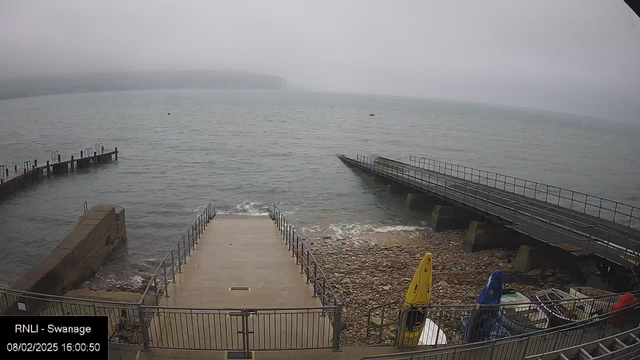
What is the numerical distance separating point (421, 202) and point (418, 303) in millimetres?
22956

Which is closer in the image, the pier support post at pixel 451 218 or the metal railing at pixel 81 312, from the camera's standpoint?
the metal railing at pixel 81 312

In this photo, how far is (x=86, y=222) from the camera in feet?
63.6

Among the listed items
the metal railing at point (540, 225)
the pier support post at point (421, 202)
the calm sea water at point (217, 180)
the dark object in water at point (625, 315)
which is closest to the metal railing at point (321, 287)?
the dark object in water at point (625, 315)

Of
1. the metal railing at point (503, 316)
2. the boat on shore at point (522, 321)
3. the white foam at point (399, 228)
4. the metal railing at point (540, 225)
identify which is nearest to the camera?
the metal railing at point (503, 316)

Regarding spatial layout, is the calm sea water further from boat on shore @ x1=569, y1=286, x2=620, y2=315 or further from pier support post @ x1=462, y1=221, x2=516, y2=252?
boat on shore @ x1=569, y1=286, x2=620, y2=315

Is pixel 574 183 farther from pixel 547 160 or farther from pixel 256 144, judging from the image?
pixel 256 144

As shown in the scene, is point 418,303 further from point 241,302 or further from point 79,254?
point 79,254

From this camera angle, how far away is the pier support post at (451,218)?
25.8 metres

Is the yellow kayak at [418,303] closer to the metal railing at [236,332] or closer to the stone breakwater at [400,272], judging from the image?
the metal railing at [236,332]

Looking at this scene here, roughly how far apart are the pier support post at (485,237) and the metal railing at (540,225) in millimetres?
807

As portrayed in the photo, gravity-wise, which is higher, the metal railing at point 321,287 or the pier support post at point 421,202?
the metal railing at point 321,287

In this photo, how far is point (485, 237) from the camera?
21.4 m

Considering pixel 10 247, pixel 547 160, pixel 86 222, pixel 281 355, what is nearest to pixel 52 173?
pixel 10 247

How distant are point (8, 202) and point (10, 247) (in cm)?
1033
